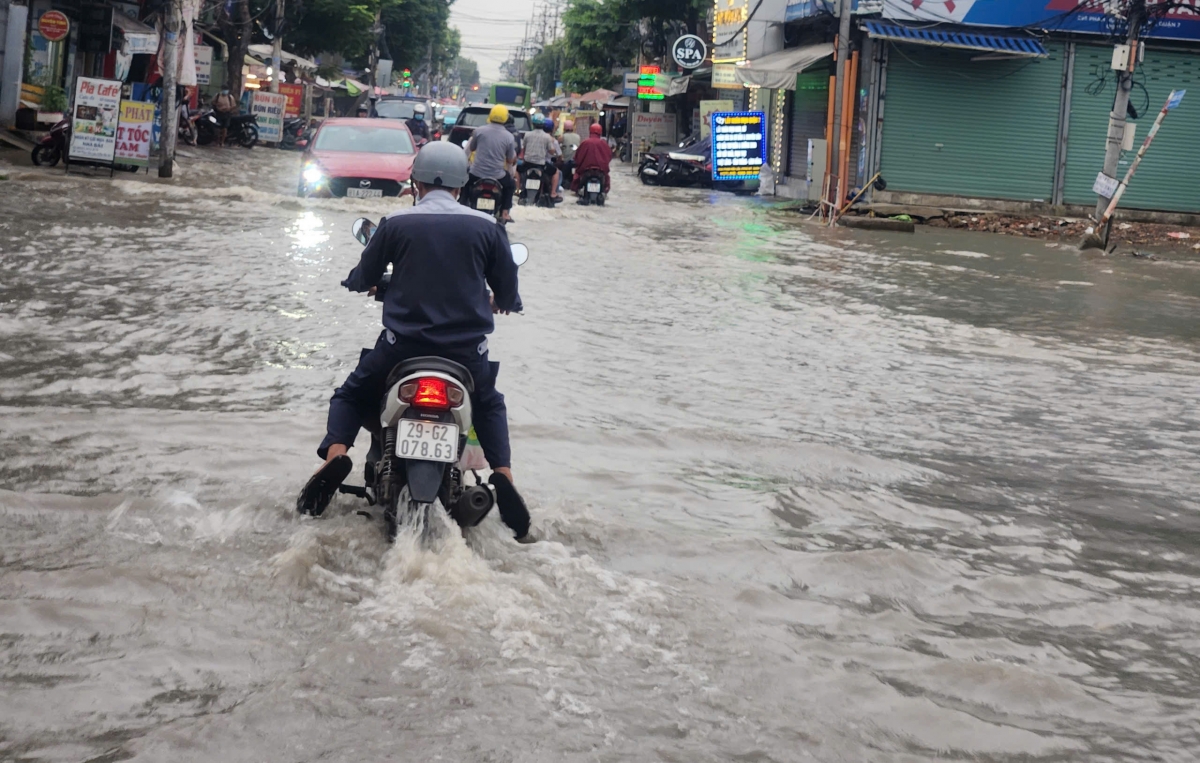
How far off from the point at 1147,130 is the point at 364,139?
16.2 m

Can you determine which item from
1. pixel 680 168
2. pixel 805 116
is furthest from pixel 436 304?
pixel 680 168

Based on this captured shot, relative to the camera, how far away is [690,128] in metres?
50.6

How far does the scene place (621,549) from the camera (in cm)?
533

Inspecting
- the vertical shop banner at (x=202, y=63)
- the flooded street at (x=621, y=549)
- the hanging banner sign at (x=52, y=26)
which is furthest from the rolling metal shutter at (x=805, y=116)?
the flooded street at (x=621, y=549)

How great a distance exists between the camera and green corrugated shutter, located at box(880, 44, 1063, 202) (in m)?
27.4

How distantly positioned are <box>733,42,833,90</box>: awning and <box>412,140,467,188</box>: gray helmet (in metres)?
22.5

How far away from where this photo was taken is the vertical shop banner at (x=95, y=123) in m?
21.1

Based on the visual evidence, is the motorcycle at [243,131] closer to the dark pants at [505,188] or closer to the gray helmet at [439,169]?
the dark pants at [505,188]

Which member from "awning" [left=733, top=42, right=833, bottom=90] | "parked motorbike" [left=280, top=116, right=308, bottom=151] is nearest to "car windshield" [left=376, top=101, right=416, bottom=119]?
"parked motorbike" [left=280, top=116, right=308, bottom=151]

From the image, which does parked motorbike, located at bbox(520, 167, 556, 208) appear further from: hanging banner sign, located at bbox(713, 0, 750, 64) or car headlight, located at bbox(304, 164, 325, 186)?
hanging banner sign, located at bbox(713, 0, 750, 64)

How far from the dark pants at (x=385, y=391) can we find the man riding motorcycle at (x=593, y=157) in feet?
63.0

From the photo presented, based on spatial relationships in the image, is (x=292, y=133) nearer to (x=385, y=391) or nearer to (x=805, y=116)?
(x=805, y=116)

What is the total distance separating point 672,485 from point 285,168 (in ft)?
80.8

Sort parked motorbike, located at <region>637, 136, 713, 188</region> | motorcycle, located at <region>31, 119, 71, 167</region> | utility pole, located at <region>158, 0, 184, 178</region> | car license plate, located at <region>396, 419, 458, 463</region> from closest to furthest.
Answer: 1. car license plate, located at <region>396, 419, 458, 463</region>
2. motorcycle, located at <region>31, 119, 71, 167</region>
3. utility pole, located at <region>158, 0, 184, 178</region>
4. parked motorbike, located at <region>637, 136, 713, 188</region>
